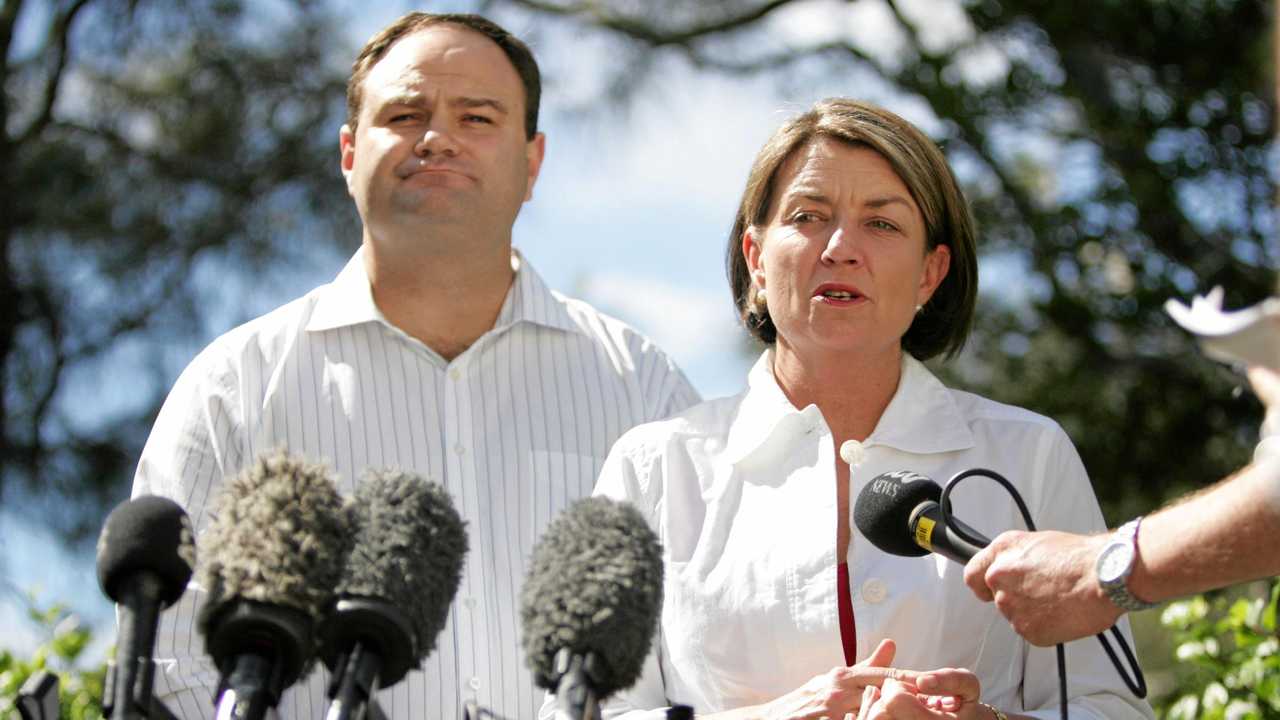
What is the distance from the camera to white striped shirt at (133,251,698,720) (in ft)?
10.9

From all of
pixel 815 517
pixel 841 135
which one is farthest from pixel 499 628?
pixel 841 135

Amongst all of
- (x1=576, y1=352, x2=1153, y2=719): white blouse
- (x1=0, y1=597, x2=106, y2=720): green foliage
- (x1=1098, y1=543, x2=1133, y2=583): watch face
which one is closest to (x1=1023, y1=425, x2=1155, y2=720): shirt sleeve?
(x1=576, y1=352, x2=1153, y2=719): white blouse

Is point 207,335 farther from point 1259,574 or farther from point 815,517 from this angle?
point 1259,574

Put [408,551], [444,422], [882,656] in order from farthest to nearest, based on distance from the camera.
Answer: [444,422], [882,656], [408,551]

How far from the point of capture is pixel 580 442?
12.0 ft

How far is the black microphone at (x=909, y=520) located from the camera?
2.29 meters

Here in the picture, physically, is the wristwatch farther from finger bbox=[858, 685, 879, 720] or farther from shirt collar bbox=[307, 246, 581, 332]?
shirt collar bbox=[307, 246, 581, 332]

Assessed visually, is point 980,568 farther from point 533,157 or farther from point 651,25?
point 651,25

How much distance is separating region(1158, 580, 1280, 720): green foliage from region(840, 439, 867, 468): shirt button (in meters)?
1.13

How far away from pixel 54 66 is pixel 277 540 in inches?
188

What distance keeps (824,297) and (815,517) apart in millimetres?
431

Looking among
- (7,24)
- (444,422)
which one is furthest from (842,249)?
(7,24)

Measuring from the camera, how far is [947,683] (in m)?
2.52

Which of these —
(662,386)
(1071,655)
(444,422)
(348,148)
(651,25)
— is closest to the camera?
(1071,655)
